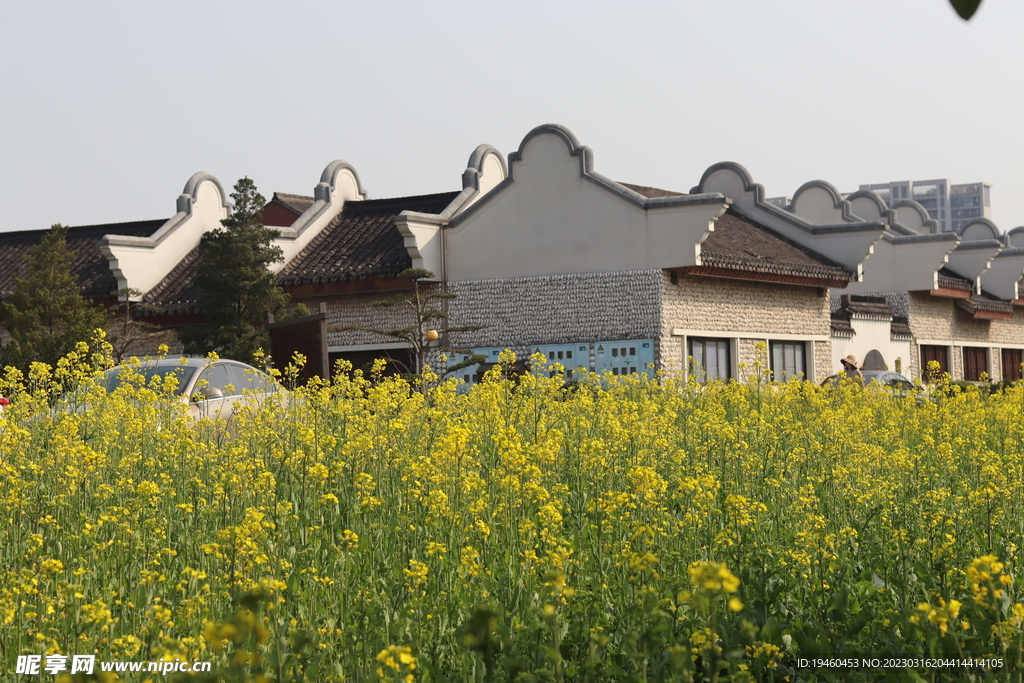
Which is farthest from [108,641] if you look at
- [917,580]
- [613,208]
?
[613,208]

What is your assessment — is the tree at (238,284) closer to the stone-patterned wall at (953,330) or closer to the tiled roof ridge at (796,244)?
the tiled roof ridge at (796,244)

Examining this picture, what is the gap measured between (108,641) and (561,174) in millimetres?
20943

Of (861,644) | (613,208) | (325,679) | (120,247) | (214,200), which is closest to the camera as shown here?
(325,679)

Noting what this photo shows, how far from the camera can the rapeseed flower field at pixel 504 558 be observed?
3.84 metres

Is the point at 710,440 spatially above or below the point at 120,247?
below

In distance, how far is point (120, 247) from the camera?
25.5m

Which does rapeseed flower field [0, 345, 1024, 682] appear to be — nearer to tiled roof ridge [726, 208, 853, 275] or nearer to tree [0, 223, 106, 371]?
tree [0, 223, 106, 371]

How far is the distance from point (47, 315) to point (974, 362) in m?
27.6

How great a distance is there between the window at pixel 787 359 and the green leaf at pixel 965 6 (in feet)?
79.6

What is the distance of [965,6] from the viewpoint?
196cm

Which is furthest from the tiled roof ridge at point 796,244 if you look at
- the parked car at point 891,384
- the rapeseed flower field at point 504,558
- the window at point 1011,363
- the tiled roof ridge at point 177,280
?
the rapeseed flower field at point 504,558

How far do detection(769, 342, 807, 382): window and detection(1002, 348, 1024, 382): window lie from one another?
14244 mm

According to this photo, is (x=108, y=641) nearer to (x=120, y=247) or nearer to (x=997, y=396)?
(x=997, y=396)

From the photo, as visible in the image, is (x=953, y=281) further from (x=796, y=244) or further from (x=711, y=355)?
(x=711, y=355)
